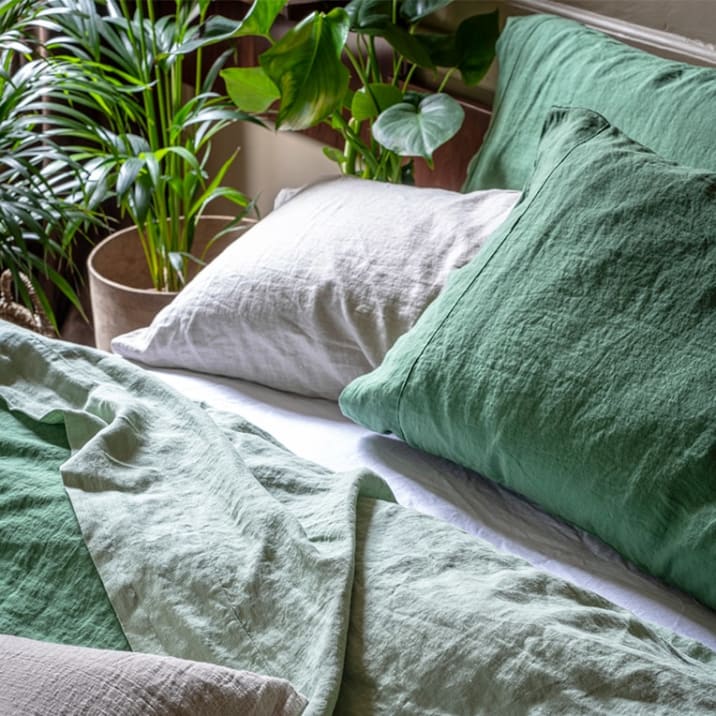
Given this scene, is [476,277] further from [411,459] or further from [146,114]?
[146,114]

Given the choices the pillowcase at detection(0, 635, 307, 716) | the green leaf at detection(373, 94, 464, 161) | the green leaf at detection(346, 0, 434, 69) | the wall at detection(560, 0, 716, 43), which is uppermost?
the wall at detection(560, 0, 716, 43)

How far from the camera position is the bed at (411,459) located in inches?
28.5

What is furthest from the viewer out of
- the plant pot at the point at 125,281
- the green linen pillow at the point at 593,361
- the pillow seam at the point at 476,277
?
the plant pot at the point at 125,281

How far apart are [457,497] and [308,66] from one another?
30.2 inches

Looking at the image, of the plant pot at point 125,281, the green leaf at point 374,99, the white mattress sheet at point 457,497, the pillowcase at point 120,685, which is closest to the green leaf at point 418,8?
the green leaf at point 374,99

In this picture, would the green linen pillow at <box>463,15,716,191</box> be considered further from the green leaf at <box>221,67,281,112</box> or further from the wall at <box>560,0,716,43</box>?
the green leaf at <box>221,67,281,112</box>

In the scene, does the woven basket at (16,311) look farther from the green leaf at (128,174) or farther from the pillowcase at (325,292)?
the pillowcase at (325,292)

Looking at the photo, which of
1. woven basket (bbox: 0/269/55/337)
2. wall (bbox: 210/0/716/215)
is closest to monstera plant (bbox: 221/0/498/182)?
wall (bbox: 210/0/716/215)

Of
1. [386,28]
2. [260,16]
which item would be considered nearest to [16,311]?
[260,16]

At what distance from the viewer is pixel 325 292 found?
1287mm

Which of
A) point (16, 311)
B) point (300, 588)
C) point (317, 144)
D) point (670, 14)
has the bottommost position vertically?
point (16, 311)

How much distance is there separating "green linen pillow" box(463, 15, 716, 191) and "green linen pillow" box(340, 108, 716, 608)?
0.40ft

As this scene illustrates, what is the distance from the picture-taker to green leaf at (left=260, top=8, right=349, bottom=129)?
1.57 metres

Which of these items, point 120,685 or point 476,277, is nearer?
point 120,685
